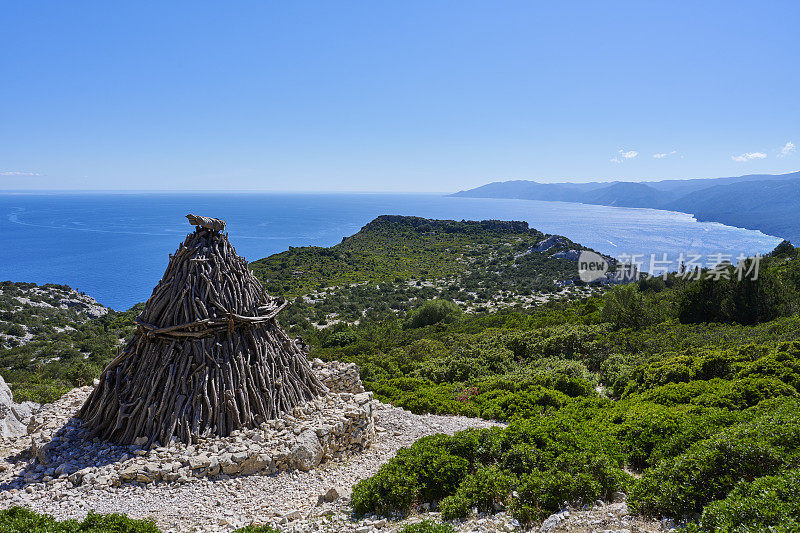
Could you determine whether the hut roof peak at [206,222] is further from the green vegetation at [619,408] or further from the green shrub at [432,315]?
the green shrub at [432,315]

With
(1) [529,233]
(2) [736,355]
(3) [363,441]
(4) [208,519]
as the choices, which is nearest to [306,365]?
(3) [363,441]

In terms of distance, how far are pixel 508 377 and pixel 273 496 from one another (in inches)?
528

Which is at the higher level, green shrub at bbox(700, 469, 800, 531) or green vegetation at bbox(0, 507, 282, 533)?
green shrub at bbox(700, 469, 800, 531)

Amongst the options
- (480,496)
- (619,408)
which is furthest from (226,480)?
(619,408)

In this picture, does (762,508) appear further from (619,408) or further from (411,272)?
(411,272)

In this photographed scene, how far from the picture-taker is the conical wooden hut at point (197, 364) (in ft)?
33.0

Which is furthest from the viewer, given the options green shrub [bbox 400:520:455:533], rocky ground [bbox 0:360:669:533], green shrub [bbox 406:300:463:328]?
green shrub [bbox 406:300:463:328]

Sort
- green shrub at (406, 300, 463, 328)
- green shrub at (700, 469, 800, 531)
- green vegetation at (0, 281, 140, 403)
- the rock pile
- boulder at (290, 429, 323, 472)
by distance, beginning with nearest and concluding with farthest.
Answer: green shrub at (700, 469, 800, 531) → the rock pile → boulder at (290, 429, 323, 472) → green vegetation at (0, 281, 140, 403) → green shrub at (406, 300, 463, 328)

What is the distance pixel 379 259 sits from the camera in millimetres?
83250

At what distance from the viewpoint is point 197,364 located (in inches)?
410

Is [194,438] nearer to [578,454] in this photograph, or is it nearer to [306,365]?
[306,365]

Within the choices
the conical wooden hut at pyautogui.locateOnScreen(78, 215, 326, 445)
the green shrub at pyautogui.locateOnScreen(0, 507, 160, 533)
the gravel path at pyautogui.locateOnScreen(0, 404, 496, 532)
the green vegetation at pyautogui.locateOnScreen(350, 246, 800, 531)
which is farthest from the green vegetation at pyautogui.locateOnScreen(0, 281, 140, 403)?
the green vegetation at pyautogui.locateOnScreen(350, 246, 800, 531)

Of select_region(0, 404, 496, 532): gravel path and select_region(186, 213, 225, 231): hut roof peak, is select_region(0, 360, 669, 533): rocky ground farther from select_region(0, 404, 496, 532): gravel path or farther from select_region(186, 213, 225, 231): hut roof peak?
select_region(186, 213, 225, 231): hut roof peak

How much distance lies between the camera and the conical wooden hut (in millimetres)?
10062
